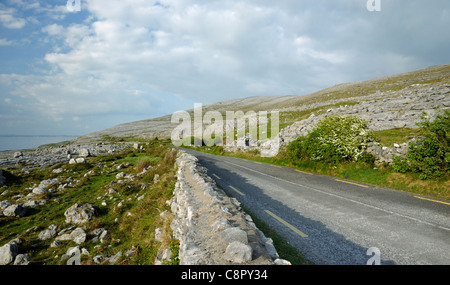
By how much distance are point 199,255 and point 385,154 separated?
15.6m

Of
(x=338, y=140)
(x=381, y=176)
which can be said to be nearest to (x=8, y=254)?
(x=381, y=176)

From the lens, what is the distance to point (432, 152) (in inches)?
454

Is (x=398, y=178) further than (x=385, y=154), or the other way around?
(x=385, y=154)

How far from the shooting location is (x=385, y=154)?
14.6 metres

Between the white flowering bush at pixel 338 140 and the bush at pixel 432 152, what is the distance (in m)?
3.60

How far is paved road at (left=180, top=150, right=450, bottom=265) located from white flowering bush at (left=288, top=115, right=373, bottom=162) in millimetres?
3975

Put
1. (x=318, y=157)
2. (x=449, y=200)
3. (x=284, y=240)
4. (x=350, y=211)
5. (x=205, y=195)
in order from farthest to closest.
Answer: (x=318, y=157) < (x=449, y=200) < (x=350, y=211) < (x=205, y=195) < (x=284, y=240)

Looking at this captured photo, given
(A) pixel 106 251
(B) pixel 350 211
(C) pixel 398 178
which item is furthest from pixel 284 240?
(C) pixel 398 178

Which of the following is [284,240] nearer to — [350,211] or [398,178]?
[350,211]

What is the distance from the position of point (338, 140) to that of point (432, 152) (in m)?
6.12

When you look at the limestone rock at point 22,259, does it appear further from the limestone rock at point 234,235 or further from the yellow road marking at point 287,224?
the yellow road marking at point 287,224

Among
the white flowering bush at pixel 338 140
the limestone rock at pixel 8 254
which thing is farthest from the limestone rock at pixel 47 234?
the white flowering bush at pixel 338 140

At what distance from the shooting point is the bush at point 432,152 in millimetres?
11086

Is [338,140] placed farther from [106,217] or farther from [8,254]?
[8,254]
